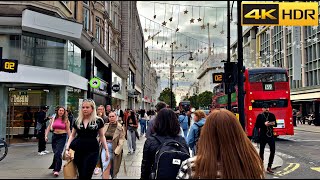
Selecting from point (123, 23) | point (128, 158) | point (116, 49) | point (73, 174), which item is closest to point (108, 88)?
point (116, 49)

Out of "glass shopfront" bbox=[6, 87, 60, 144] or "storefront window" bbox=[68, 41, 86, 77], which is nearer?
"glass shopfront" bbox=[6, 87, 60, 144]

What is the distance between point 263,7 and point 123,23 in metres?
38.0

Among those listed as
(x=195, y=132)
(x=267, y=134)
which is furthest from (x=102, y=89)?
(x=195, y=132)

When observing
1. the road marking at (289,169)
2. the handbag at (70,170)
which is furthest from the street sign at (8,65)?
the road marking at (289,169)

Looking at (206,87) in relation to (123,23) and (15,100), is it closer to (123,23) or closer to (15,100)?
(123,23)

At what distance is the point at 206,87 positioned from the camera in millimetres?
127438

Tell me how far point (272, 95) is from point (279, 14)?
8.32m

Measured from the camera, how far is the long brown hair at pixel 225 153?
225 cm

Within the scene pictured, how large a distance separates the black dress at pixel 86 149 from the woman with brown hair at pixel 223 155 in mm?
2285

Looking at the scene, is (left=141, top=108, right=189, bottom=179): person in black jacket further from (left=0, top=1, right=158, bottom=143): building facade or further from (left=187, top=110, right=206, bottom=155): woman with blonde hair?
(left=0, top=1, right=158, bottom=143): building facade

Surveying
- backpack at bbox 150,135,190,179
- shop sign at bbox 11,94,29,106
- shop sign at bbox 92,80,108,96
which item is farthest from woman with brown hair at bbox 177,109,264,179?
shop sign at bbox 92,80,108,96

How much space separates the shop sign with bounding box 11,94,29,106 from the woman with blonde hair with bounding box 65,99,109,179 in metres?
13.9

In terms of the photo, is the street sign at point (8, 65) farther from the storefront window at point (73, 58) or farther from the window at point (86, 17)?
the window at point (86, 17)

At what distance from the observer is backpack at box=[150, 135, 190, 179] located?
3.30m
